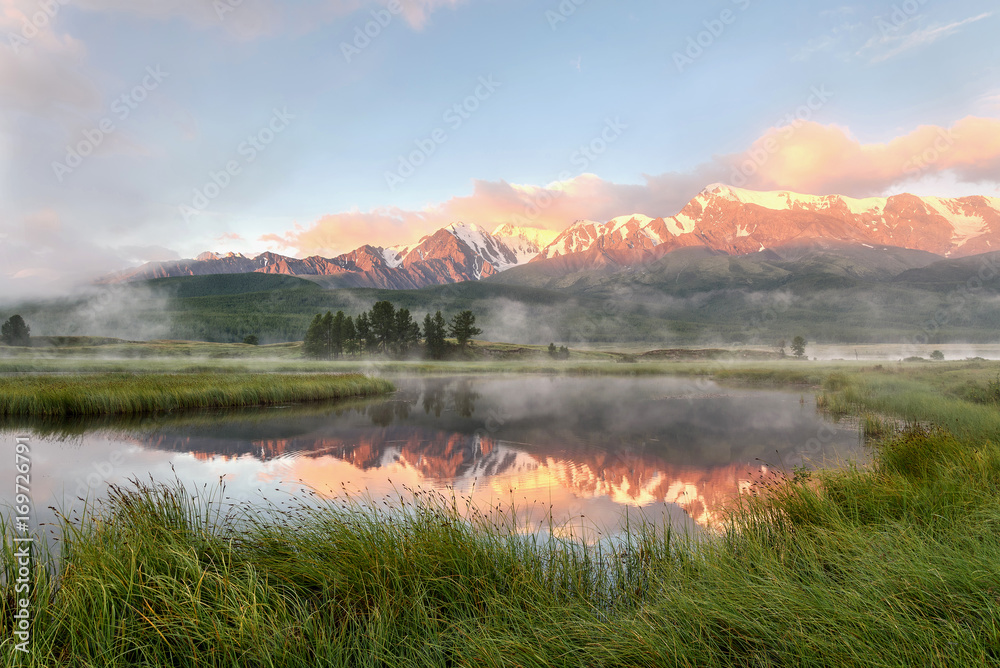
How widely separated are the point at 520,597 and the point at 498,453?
40.2ft

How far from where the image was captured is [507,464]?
611 inches

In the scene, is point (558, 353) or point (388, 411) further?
point (558, 353)

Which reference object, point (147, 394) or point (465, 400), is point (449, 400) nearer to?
point (465, 400)

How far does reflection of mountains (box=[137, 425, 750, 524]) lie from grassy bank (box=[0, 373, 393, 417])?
755cm

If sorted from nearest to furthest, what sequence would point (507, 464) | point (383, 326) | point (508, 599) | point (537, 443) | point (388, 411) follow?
point (508, 599) < point (507, 464) < point (537, 443) < point (388, 411) < point (383, 326)

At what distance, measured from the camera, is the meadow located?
12.3 feet

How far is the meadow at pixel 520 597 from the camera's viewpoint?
375 cm

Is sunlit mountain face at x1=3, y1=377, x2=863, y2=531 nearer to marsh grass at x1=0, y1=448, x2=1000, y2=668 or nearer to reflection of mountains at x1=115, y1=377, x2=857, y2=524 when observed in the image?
reflection of mountains at x1=115, y1=377, x2=857, y2=524

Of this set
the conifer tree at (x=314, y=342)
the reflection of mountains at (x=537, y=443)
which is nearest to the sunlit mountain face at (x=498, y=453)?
the reflection of mountains at (x=537, y=443)

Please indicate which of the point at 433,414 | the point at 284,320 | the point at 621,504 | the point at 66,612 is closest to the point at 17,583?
the point at 66,612

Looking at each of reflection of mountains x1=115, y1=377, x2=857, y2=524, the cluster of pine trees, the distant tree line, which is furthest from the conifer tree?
reflection of mountains x1=115, y1=377, x2=857, y2=524

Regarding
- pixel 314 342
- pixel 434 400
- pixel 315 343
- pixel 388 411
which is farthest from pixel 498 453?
pixel 314 342

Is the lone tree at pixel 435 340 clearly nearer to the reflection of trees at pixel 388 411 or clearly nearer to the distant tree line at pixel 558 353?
the distant tree line at pixel 558 353

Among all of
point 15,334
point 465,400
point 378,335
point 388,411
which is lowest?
point 465,400
